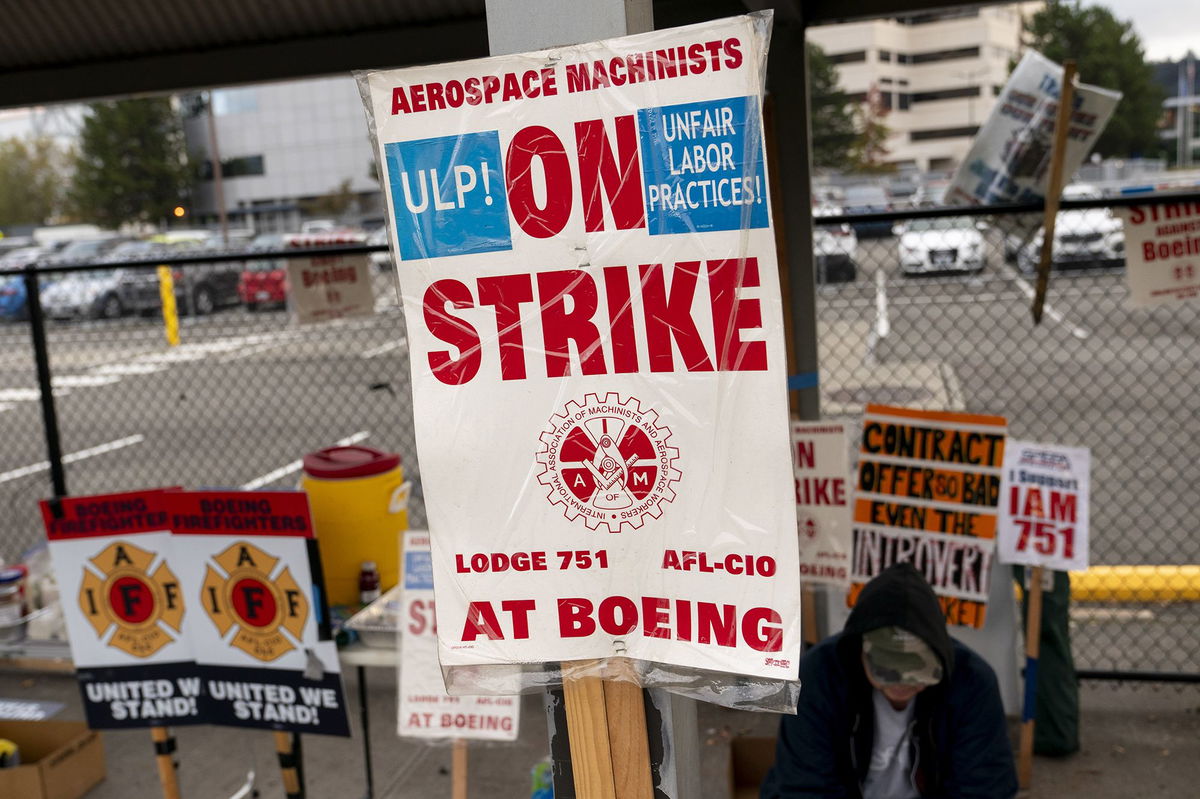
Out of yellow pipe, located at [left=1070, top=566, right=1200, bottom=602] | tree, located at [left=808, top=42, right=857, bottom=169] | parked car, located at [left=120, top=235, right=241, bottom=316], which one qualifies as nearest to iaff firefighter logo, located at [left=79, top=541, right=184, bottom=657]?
yellow pipe, located at [left=1070, top=566, right=1200, bottom=602]

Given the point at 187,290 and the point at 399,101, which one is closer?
the point at 399,101

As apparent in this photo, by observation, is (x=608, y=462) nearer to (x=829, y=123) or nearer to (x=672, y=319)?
(x=672, y=319)

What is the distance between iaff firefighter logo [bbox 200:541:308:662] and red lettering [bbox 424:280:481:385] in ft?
6.63

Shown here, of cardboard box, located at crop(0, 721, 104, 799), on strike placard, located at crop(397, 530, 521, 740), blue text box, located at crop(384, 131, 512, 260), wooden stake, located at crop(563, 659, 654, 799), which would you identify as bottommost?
cardboard box, located at crop(0, 721, 104, 799)

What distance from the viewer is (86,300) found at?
22.5 meters

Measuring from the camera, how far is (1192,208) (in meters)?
4.16

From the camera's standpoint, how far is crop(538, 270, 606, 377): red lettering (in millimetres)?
1578

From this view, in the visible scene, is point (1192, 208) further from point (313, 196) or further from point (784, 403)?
point (313, 196)

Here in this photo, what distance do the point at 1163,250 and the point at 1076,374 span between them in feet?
30.3

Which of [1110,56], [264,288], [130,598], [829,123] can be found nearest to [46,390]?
[130,598]

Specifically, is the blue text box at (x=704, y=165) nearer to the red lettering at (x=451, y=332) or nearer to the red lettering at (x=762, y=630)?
the red lettering at (x=451, y=332)

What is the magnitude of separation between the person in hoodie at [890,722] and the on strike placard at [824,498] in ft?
2.98

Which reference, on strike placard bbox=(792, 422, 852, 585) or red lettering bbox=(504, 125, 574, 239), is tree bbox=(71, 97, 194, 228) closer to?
on strike placard bbox=(792, 422, 852, 585)

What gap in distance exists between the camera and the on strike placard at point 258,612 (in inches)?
135
